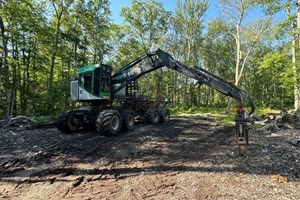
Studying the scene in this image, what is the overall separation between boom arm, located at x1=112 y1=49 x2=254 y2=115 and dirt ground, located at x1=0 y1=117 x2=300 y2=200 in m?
1.60

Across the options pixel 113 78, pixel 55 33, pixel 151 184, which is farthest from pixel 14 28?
pixel 151 184

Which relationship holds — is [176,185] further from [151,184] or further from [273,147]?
[273,147]

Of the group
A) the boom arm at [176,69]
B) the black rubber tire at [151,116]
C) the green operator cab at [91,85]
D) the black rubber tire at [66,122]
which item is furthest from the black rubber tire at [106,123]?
the black rubber tire at [151,116]

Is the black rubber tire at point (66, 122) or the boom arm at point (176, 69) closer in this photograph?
the boom arm at point (176, 69)

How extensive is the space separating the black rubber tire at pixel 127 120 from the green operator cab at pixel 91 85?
37.1 inches

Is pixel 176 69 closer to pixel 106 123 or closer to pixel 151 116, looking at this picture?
pixel 106 123

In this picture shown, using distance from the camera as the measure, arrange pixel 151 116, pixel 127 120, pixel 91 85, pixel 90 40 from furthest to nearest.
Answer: pixel 90 40, pixel 151 116, pixel 127 120, pixel 91 85

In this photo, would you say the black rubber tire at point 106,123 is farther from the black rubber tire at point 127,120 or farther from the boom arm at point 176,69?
the boom arm at point 176,69

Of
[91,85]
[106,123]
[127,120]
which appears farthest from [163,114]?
[106,123]

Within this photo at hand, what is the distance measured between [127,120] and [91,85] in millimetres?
2026

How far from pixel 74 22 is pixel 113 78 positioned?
1398cm

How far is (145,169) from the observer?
5395mm

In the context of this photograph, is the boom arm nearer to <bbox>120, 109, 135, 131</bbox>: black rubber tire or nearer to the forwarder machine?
the forwarder machine

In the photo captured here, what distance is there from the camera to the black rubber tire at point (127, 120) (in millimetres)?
10219
